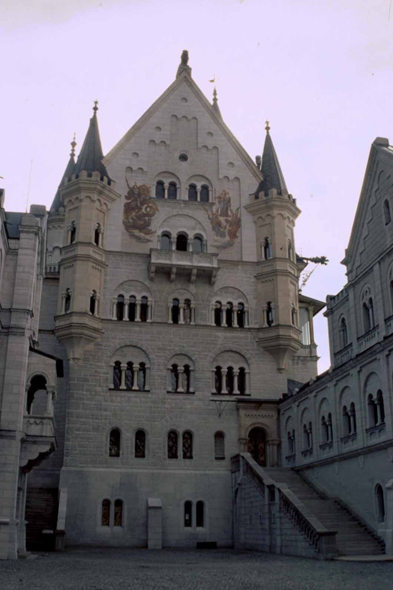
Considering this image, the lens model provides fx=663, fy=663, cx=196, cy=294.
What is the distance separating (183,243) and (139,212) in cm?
393

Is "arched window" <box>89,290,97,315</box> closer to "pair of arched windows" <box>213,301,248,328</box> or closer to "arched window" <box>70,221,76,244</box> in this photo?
"arched window" <box>70,221,76,244</box>

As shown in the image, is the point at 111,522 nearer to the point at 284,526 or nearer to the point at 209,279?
the point at 284,526

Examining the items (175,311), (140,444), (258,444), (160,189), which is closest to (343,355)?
(258,444)

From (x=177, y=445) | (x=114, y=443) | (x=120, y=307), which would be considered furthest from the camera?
(x=120, y=307)

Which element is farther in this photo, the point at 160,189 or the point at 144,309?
the point at 160,189

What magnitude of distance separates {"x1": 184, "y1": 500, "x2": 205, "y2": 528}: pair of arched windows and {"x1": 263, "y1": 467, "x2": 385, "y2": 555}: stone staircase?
603 centimetres

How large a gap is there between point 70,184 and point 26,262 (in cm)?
1749

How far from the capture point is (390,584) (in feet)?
58.3

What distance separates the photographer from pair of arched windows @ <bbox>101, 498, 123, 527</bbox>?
40.7m

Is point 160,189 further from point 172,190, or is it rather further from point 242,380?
point 242,380

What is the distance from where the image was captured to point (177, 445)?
43344 mm

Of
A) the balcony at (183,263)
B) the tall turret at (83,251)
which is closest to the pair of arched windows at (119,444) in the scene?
the tall turret at (83,251)

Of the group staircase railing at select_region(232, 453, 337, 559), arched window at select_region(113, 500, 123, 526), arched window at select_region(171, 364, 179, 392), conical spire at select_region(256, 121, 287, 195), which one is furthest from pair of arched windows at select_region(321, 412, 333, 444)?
conical spire at select_region(256, 121, 287, 195)

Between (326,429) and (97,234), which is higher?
(97,234)
